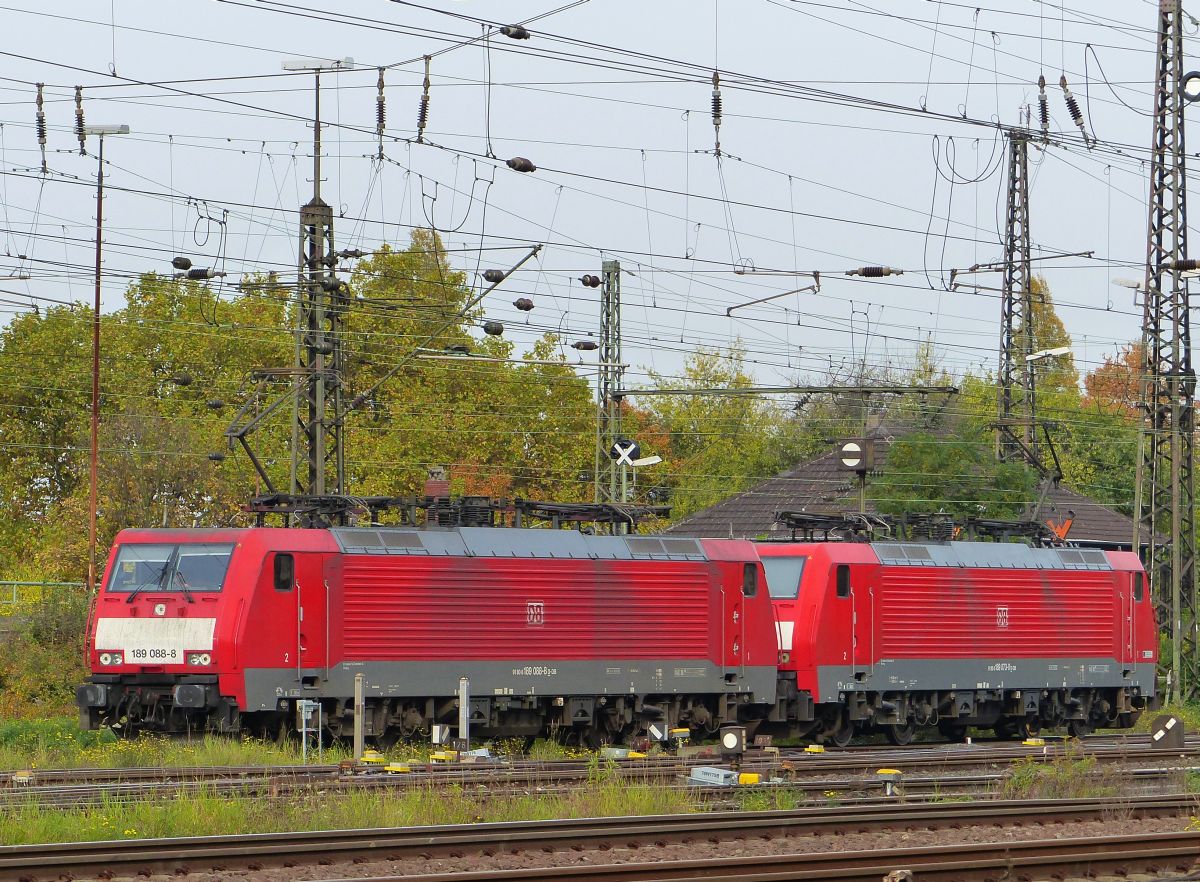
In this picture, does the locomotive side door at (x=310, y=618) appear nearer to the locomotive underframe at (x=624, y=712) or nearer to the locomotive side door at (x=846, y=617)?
the locomotive underframe at (x=624, y=712)

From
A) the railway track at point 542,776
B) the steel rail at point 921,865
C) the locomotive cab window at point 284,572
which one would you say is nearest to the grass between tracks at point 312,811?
the railway track at point 542,776

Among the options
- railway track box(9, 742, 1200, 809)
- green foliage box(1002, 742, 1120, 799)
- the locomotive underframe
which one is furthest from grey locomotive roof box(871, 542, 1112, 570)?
green foliage box(1002, 742, 1120, 799)

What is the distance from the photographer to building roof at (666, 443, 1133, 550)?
5144cm

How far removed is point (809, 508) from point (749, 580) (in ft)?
82.4

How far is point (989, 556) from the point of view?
1178 inches

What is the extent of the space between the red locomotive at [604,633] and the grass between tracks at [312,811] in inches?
239

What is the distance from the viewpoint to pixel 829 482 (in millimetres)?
54531

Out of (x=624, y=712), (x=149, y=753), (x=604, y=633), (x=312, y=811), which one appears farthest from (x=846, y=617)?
(x=312, y=811)

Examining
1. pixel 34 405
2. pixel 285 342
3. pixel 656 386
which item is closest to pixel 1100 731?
pixel 285 342

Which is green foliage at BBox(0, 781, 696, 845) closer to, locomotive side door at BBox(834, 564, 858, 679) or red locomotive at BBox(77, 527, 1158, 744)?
red locomotive at BBox(77, 527, 1158, 744)

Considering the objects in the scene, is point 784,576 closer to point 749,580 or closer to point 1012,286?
point 749,580

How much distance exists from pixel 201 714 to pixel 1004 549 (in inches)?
577

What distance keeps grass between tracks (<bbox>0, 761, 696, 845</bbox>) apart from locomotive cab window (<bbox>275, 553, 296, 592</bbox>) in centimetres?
590

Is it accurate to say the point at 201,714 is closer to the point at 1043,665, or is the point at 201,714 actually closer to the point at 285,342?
the point at 1043,665
